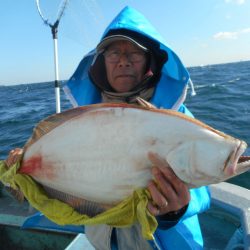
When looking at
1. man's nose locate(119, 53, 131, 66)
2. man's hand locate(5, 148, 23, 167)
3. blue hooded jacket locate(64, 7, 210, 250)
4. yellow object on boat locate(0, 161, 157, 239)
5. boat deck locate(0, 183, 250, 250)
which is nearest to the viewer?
yellow object on boat locate(0, 161, 157, 239)

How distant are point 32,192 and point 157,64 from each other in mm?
→ 1385

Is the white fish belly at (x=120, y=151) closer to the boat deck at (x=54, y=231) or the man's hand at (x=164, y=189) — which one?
the man's hand at (x=164, y=189)

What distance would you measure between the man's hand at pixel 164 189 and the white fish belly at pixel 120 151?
0.11ft

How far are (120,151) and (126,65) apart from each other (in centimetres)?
101

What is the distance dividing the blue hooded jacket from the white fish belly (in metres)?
0.55

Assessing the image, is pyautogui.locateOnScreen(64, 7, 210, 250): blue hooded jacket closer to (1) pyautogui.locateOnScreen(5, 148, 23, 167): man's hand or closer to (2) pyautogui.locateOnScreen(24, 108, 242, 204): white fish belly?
(2) pyautogui.locateOnScreen(24, 108, 242, 204): white fish belly

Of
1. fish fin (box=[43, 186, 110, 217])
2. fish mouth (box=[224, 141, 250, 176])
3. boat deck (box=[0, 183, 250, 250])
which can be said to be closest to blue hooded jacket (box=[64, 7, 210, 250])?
fish fin (box=[43, 186, 110, 217])

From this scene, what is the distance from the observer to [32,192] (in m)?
1.76

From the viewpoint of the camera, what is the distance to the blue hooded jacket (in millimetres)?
2078

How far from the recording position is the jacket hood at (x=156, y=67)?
2.40 meters

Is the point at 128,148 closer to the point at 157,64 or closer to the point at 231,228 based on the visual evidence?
the point at 157,64

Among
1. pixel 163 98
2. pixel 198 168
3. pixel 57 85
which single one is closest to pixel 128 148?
pixel 198 168

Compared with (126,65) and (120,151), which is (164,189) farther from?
(126,65)

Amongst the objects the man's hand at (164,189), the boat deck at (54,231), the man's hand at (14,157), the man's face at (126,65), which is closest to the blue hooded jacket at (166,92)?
the man's face at (126,65)
